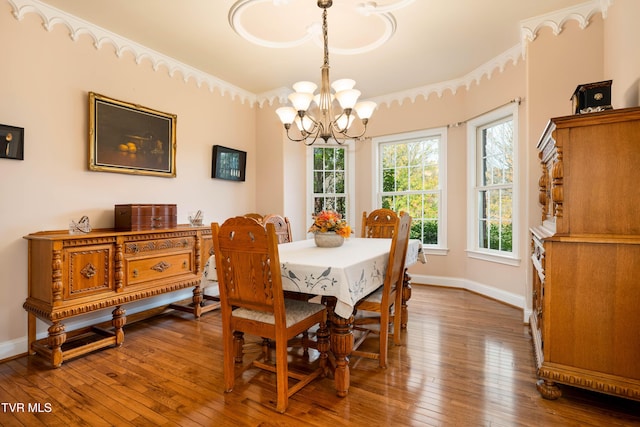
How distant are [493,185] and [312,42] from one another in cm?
Answer: 275

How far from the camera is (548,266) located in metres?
1.80

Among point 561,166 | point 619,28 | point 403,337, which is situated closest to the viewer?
point 561,166

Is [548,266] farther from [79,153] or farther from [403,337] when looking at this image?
[79,153]

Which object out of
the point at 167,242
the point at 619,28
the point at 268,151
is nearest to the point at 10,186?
the point at 167,242

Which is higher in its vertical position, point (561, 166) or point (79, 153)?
point (79, 153)

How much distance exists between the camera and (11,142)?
2.41 meters

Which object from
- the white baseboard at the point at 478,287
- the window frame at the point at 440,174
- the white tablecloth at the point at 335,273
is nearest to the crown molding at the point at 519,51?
the window frame at the point at 440,174

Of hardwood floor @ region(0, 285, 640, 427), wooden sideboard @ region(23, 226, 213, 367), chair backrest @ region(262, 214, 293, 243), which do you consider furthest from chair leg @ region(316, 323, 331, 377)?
wooden sideboard @ region(23, 226, 213, 367)

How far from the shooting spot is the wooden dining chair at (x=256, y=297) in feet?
5.40

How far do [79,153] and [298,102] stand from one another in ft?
6.78

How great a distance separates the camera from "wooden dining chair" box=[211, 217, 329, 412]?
1646 mm

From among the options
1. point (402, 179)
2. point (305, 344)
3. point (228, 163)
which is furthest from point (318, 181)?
point (305, 344)

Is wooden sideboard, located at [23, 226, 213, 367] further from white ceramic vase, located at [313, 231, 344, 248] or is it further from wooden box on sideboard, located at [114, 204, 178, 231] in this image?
white ceramic vase, located at [313, 231, 344, 248]

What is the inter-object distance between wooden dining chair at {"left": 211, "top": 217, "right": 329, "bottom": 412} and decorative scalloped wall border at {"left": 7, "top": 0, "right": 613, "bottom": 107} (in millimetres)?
2547
